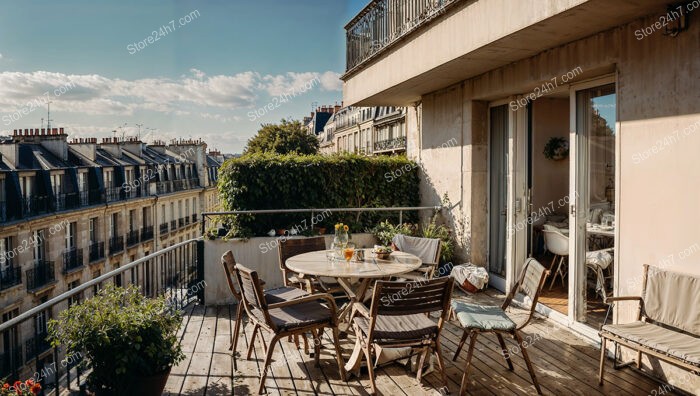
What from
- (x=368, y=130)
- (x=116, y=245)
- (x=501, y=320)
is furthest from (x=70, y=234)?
(x=501, y=320)

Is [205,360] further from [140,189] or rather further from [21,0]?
[140,189]

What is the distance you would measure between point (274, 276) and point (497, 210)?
10.9ft

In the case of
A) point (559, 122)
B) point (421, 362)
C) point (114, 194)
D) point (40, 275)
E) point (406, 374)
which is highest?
point (559, 122)

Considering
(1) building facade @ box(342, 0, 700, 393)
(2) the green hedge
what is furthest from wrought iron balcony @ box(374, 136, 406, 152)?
(1) building facade @ box(342, 0, 700, 393)

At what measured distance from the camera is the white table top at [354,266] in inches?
154

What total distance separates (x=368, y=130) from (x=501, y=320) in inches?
1255

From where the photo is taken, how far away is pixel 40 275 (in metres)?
19.3

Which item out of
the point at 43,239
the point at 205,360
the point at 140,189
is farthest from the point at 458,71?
the point at 140,189

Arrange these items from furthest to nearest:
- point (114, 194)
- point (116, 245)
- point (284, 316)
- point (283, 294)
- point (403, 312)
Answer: point (114, 194) → point (116, 245) → point (283, 294) → point (284, 316) → point (403, 312)

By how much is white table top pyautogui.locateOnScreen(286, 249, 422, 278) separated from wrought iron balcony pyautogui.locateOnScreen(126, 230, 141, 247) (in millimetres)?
24183

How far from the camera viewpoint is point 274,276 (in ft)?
21.1

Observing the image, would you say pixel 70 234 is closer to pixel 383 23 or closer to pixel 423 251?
pixel 383 23

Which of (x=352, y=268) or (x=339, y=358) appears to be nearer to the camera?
(x=339, y=358)

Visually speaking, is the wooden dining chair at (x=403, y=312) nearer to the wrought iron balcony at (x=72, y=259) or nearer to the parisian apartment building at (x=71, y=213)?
the parisian apartment building at (x=71, y=213)
